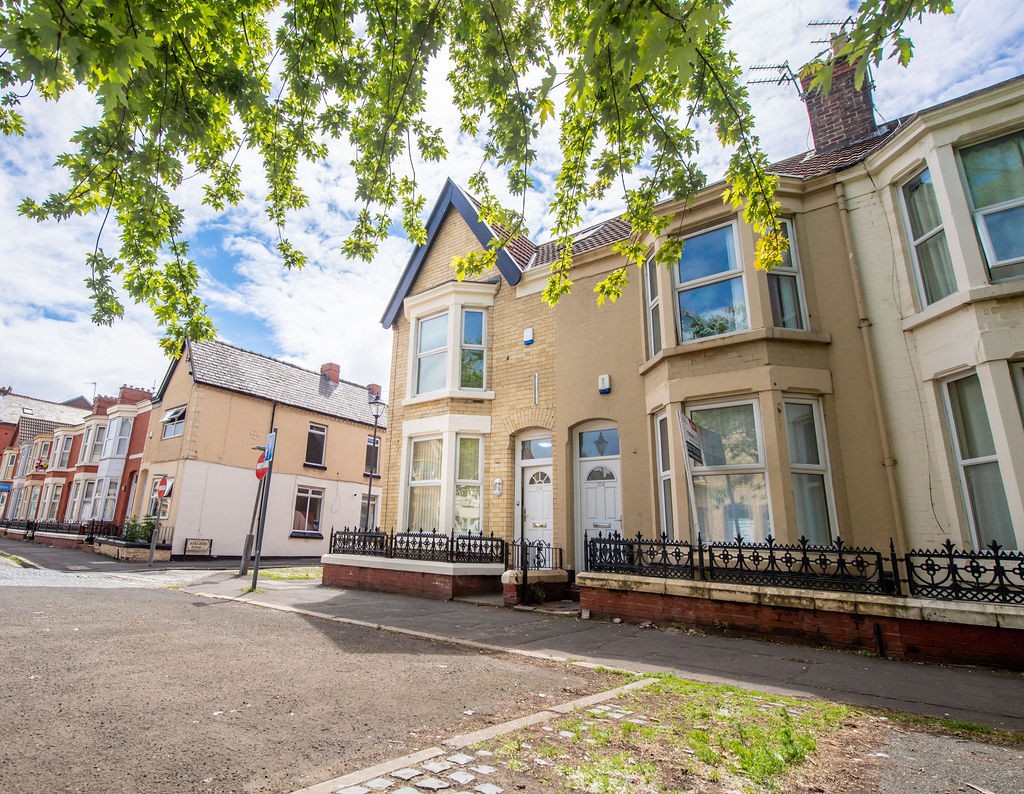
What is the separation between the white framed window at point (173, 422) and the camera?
2230 centimetres

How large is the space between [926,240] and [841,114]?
193 inches

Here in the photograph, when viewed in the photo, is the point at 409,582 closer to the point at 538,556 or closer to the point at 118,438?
the point at 538,556

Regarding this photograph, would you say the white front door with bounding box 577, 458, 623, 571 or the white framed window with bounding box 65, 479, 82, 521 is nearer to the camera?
the white front door with bounding box 577, 458, 623, 571

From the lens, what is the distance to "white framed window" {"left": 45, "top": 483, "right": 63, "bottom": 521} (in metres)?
34.0

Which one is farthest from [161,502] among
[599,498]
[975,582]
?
[975,582]

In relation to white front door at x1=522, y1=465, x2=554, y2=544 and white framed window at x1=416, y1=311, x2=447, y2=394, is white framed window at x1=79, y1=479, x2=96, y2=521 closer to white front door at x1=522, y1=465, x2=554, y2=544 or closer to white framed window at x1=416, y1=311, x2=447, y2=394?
white framed window at x1=416, y1=311, x2=447, y2=394

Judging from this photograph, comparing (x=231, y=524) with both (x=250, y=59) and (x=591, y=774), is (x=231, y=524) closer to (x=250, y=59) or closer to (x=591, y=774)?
(x=250, y=59)

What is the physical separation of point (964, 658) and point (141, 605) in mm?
10292

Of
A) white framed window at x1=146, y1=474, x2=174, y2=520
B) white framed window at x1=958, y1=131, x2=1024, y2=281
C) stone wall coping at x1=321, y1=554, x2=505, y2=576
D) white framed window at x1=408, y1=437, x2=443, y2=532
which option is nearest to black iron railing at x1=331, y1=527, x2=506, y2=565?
stone wall coping at x1=321, y1=554, x2=505, y2=576

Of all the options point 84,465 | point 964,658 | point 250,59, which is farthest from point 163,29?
point 84,465

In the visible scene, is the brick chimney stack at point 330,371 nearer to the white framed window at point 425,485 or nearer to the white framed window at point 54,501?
the white framed window at point 425,485

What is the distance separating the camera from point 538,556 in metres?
10.5

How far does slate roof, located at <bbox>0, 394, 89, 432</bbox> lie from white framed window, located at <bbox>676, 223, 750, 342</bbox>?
58.5 m

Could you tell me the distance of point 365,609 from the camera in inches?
339
